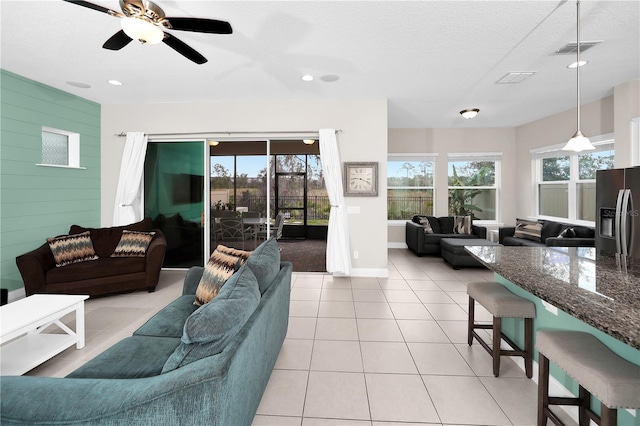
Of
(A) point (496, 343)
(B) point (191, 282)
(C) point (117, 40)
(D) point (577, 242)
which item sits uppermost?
(C) point (117, 40)

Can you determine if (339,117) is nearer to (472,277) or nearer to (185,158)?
(185,158)

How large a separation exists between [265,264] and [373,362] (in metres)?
1.22

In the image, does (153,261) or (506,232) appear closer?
(153,261)

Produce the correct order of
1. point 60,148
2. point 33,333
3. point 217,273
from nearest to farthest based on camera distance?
point 217,273 → point 33,333 → point 60,148

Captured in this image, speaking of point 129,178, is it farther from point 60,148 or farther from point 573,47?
point 573,47

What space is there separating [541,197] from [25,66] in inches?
356

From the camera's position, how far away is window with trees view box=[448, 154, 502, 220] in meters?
7.39

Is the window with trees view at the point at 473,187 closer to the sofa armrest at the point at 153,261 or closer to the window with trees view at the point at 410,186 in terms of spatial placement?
the window with trees view at the point at 410,186

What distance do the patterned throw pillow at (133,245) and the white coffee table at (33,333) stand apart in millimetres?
1462

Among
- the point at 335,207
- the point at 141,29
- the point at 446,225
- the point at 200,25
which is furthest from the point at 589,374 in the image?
the point at 446,225

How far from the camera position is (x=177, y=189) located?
5.33m

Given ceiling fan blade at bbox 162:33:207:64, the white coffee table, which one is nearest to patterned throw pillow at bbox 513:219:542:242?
ceiling fan blade at bbox 162:33:207:64

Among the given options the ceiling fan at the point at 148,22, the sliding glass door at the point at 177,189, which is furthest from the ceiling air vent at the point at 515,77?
the sliding glass door at the point at 177,189

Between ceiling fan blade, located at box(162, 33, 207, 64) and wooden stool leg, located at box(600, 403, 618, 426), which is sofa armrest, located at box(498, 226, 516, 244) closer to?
wooden stool leg, located at box(600, 403, 618, 426)
